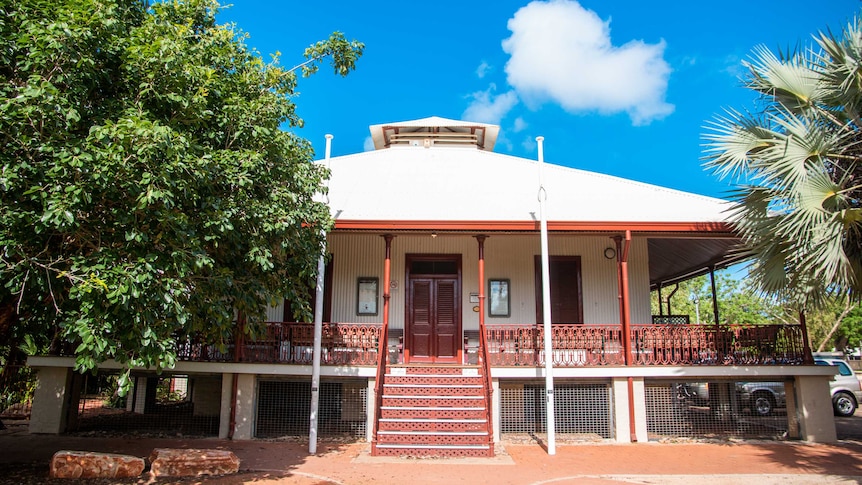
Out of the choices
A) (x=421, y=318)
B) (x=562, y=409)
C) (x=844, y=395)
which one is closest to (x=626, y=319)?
(x=562, y=409)

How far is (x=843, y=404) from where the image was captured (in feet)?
55.9

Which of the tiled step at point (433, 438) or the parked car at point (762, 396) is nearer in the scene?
the tiled step at point (433, 438)

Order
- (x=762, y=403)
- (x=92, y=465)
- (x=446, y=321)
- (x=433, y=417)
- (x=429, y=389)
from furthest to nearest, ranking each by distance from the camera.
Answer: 1. (x=762, y=403)
2. (x=446, y=321)
3. (x=429, y=389)
4. (x=433, y=417)
5. (x=92, y=465)

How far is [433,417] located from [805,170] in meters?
7.16

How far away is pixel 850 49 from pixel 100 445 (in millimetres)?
14042

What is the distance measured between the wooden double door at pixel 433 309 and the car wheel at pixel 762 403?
8.19 m

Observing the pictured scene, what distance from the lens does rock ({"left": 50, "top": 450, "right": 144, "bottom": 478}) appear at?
27.1 feet

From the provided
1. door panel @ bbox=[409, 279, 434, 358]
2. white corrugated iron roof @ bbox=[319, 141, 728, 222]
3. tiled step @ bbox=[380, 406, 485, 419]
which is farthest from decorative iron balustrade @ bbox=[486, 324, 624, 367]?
white corrugated iron roof @ bbox=[319, 141, 728, 222]

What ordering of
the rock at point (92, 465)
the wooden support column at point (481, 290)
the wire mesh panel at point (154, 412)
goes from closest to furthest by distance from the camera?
the rock at point (92, 465), the wooden support column at point (481, 290), the wire mesh panel at point (154, 412)

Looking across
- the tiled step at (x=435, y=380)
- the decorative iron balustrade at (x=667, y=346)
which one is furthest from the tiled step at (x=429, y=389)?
the decorative iron balustrade at (x=667, y=346)

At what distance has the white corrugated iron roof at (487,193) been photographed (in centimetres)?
1228

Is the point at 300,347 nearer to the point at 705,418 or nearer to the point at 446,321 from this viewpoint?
the point at 446,321

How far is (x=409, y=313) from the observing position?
547 inches

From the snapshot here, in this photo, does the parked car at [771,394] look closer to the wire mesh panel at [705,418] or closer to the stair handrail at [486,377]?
the wire mesh panel at [705,418]
